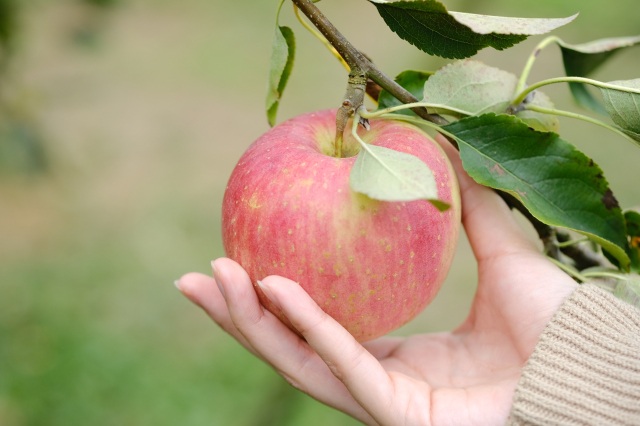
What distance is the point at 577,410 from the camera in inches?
30.3

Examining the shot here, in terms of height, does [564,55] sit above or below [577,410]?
above

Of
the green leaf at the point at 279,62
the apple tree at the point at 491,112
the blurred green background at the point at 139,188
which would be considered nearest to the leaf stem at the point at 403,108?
the apple tree at the point at 491,112

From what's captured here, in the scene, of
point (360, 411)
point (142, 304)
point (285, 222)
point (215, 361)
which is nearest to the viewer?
point (285, 222)

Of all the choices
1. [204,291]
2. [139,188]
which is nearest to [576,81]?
[204,291]

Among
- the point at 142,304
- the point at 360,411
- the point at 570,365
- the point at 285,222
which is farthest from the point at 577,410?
the point at 142,304

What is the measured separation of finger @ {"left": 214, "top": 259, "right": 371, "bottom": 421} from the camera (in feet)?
2.51

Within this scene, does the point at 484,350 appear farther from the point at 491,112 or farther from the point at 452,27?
the point at 452,27

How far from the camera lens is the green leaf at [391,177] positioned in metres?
0.61

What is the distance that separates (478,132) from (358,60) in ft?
0.51

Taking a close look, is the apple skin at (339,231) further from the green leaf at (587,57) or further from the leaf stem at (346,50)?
the green leaf at (587,57)

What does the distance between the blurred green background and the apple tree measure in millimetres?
601

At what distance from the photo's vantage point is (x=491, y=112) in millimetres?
770

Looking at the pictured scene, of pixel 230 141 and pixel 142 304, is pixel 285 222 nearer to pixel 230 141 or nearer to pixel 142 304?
pixel 142 304

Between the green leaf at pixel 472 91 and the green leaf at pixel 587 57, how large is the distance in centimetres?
15
